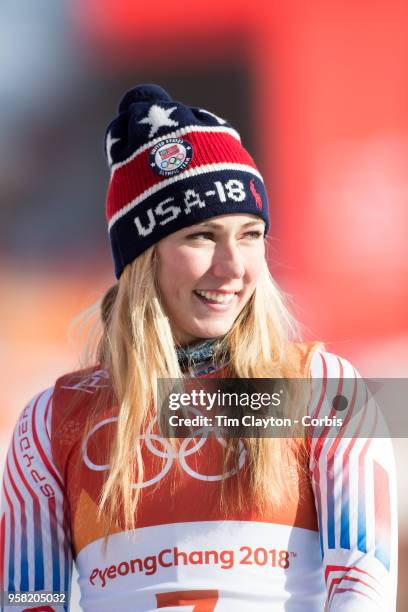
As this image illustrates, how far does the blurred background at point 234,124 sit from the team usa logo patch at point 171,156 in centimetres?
154

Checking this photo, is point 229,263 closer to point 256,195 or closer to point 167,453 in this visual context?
point 256,195

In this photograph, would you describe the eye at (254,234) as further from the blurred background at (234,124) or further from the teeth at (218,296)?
the blurred background at (234,124)

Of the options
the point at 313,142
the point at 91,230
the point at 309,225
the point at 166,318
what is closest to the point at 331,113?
the point at 313,142

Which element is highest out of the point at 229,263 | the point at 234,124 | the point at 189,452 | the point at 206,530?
the point at 234,124

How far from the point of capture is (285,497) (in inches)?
50.2

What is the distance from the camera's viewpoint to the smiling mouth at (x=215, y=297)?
Result: 1.37 metres

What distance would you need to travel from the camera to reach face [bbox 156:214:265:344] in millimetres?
1354

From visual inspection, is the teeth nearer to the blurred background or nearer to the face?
the face

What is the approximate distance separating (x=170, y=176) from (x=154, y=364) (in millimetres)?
352

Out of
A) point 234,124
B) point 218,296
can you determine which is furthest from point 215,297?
point 234,124

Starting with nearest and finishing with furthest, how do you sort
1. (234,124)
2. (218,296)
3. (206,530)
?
(206,530)
(218,296)
(234,124)

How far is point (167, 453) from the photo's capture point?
1328mm

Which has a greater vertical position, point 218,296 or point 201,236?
point 201,236

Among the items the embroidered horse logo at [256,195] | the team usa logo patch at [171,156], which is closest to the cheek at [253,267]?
the embroidered horse logo at [256,195]
